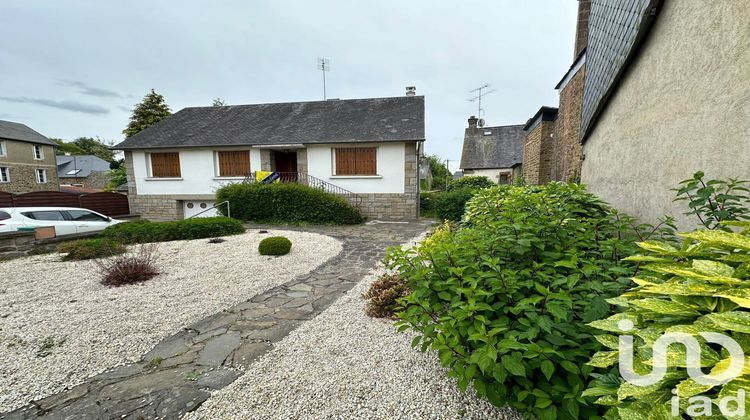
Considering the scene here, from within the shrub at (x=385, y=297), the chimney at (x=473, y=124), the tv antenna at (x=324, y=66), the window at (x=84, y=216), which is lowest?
the shrub at (x=385, y=297)

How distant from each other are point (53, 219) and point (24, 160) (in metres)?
29.3

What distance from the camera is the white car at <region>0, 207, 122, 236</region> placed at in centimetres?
686

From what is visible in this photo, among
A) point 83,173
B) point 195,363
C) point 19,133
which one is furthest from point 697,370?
point 83,173

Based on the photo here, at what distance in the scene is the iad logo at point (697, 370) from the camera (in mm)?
562

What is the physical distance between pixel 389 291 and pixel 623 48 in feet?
12.9

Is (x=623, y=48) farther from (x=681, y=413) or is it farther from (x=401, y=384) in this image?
(x=401, y=384)

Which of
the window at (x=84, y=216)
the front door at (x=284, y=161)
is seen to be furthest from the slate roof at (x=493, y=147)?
the window at (x=84, y=216)

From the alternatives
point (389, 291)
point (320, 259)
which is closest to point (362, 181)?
point (320, 259)

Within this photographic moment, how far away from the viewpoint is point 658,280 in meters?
1.06

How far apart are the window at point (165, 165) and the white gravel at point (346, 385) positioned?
44.5 ft

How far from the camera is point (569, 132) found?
6707 millimetres

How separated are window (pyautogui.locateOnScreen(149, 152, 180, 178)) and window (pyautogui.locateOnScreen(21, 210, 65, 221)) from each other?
206 inches

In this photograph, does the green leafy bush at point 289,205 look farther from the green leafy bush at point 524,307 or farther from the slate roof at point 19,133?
the slate roof at point 19,133

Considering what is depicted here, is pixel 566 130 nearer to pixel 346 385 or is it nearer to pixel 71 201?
pixel 346 385
